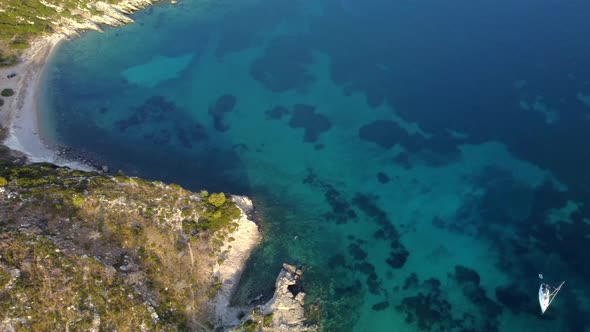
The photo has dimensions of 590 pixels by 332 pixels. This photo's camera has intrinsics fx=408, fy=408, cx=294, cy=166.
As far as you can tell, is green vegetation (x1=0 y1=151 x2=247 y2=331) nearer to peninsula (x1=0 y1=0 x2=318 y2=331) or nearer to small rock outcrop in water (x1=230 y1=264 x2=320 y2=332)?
peninsula (x1=0 y1=0 x2=318 y2=331)

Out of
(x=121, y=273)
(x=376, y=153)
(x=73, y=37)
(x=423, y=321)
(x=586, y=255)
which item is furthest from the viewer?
(x=73, y=37)

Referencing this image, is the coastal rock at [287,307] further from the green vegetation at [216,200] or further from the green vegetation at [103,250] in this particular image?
the green vegetation at [216,200]

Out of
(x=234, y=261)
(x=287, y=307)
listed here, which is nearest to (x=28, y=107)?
(x=234, y=261)

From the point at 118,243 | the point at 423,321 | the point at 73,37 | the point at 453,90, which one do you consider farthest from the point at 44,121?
the point at 453,90

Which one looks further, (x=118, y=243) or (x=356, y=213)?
(x=356, y=213)

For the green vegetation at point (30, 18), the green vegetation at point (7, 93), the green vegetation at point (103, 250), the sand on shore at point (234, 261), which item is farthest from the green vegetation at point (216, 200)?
the green vegetation at point (30, 18)

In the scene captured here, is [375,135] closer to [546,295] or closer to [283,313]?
[546,295]

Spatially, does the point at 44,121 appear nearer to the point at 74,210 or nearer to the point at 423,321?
the point at 74,210
